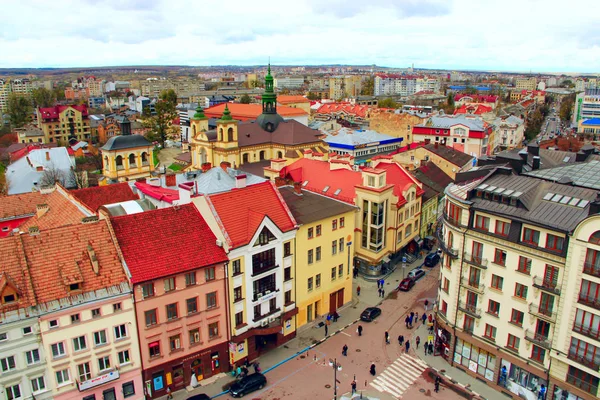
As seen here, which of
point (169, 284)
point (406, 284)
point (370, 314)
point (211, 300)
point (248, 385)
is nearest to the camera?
point (169, 284)

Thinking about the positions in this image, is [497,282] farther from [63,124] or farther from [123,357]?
[63,124]

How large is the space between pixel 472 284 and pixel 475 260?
1939mm

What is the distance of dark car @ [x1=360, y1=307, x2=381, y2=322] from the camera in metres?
44.1

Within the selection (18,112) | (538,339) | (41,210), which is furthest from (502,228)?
(18,112)

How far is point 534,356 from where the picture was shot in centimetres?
3234

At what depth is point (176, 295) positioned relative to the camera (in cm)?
3322

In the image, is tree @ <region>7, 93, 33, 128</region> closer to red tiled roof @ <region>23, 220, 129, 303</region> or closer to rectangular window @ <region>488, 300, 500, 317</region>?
red tiled roof @ <region>23, 220, 129, 303</region>

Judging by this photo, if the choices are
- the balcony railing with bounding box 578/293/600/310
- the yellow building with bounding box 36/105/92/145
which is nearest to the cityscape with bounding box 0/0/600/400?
the balcony railing with bounding box 578/293/600/310

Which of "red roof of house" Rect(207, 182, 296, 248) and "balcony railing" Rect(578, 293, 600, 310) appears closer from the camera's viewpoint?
"balcony railing" Rect(578, 293, 600, 310)

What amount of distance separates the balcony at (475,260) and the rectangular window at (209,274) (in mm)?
19105

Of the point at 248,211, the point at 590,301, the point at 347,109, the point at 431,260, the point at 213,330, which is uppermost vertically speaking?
the point at 347,109

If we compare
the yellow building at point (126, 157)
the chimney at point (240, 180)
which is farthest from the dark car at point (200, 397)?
the yellow building at point (126, 157)

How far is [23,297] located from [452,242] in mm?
30145

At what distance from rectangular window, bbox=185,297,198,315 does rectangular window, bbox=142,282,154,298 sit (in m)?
2.92
